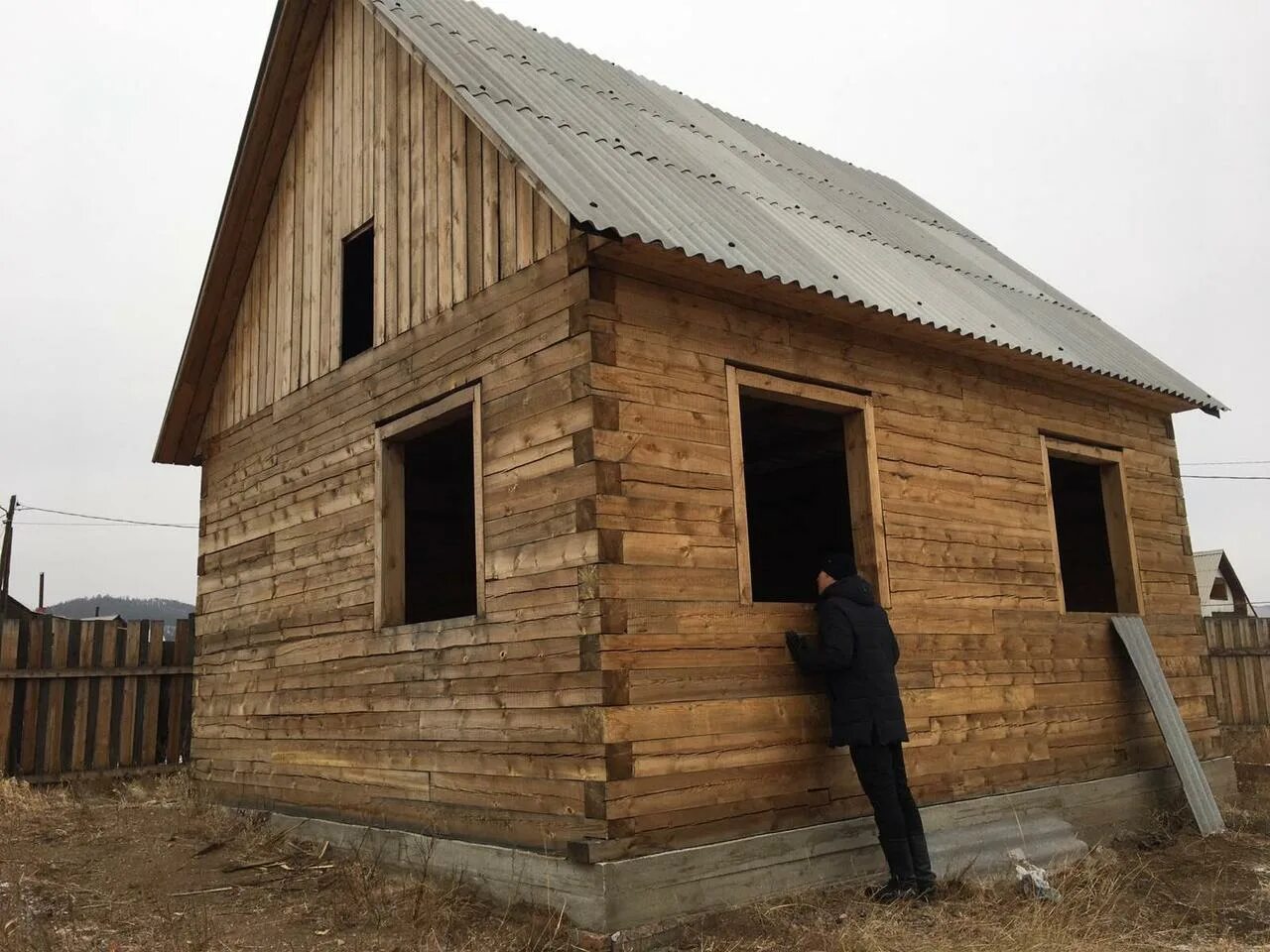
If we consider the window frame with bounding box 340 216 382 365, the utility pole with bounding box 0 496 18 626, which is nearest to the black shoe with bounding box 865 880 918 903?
the window frame with bounding box 340 216 382 365

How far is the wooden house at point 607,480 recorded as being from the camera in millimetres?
6797

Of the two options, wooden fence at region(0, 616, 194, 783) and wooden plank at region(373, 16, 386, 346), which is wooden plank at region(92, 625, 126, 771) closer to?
wooden fence at region(0, 616, 194, 783)

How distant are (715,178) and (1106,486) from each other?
16.6ft

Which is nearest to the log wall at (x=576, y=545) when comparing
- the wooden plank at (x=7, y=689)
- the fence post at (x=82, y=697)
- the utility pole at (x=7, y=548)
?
the fence post at (x=82, y=697)

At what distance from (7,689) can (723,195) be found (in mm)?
9697

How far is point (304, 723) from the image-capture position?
9.32 m

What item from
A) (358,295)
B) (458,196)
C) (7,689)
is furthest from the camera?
(7,689)

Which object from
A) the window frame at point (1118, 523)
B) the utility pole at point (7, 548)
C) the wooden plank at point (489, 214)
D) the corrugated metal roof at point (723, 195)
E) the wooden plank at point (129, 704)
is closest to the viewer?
the corrugated metal roof at point (723, 195)

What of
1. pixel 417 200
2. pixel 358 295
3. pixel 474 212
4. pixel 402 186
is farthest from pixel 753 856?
pixel 358 295

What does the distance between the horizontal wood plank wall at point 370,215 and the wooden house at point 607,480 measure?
41mm

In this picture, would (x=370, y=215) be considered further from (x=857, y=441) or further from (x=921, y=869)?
(x=921, y=869)

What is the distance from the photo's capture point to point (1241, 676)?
1802 centimetres

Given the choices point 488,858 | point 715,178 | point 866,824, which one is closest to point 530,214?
point 715,178

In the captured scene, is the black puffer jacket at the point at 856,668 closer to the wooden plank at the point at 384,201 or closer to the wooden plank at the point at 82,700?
the wooden plank at the point at 384,201
